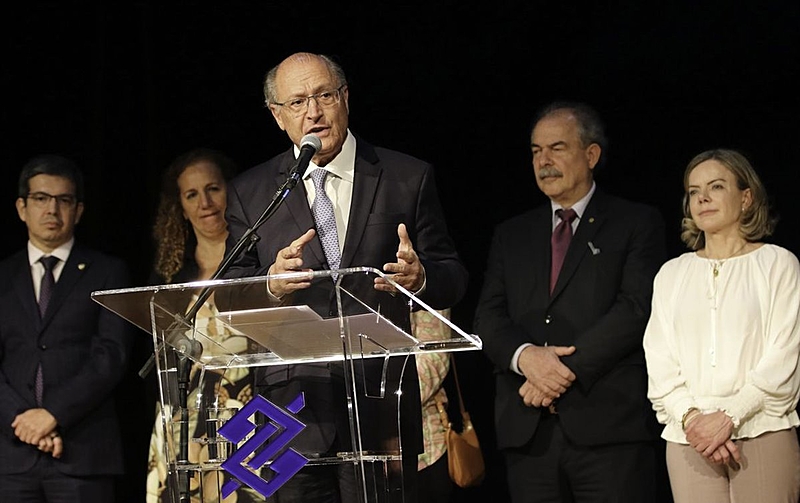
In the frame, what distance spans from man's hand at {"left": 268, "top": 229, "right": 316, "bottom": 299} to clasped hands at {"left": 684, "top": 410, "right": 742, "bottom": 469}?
1703 mm

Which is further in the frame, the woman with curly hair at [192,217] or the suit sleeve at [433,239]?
the woman with curly hair at [192,217]

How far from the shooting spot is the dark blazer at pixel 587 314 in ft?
12.7

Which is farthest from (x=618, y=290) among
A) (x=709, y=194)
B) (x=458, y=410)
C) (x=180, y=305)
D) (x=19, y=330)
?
(x=19, y=330)

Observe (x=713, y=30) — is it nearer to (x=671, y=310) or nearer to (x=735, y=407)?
(x=671, y=310)

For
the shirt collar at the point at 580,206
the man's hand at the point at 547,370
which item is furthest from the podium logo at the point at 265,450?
the shirt collar at the point at 580,206

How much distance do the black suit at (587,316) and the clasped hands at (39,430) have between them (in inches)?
66.9

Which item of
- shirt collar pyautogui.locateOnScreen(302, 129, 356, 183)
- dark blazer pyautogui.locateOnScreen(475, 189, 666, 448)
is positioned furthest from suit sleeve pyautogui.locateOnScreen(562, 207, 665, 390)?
shirt collar pyautogui.locateOnScreen(302, 129, 356, 183)

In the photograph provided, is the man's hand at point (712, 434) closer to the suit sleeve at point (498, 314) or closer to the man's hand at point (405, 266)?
the suit sleeve at point (498, 314)

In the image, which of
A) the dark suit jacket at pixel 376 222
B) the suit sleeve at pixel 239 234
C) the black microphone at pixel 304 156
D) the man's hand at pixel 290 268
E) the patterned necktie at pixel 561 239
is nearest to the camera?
the man's hand at pixel 290 268

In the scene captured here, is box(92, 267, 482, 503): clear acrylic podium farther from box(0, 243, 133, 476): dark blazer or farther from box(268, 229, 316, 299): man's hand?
box(0, 243, 133, 476): dark blazer

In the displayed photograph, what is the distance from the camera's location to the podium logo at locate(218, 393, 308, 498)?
2195mm

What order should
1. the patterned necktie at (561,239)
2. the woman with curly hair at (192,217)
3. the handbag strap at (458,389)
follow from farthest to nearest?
the woman with curly hair at (192,217) → the handbag strap at (458,389) → the patterned necktie at (561,239)

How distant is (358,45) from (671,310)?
193 cm

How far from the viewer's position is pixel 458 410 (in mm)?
4625
